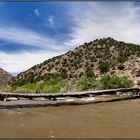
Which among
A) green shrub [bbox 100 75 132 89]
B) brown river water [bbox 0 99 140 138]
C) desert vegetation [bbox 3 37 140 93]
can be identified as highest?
desert vegetation [bbox 3 37 140 93]

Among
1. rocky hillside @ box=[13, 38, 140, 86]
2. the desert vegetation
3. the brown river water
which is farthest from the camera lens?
rocky hillside @ box=[13, 38, 140, 86]

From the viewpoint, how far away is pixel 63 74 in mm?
57031

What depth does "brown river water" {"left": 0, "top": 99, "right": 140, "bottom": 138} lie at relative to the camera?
877cm

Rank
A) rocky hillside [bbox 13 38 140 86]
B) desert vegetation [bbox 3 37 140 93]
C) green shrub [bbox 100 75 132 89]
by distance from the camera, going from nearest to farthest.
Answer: green shrub [bbox 100 75 132 89] < desert vegetation [bbox 3 37 140 93] < rocky hillside [bbox 13 38 140 86]

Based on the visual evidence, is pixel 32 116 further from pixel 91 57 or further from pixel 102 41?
pixel 102 41

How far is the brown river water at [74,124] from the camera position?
877cm

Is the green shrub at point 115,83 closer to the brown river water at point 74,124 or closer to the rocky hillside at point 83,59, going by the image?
the brown river water at point 74,124

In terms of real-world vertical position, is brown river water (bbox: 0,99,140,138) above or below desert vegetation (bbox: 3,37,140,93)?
below

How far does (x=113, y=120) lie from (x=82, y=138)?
2.92 metres

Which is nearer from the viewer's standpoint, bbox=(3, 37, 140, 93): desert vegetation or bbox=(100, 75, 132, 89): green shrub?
bbox=(100, 75, 132, 89): green shrub

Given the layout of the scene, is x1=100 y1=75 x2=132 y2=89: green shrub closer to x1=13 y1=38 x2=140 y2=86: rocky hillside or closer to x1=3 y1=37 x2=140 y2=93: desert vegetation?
x1=3 y1=37 x2=140 y2=93: desert vegetation

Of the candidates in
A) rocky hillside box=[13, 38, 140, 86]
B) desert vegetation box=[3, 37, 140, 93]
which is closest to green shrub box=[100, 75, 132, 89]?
desert vegetation box=[3, 37, 140, 93]

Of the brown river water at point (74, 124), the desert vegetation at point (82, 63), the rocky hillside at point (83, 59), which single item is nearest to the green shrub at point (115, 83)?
the brown river water at point (74, 124)

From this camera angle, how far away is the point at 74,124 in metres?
10.2
